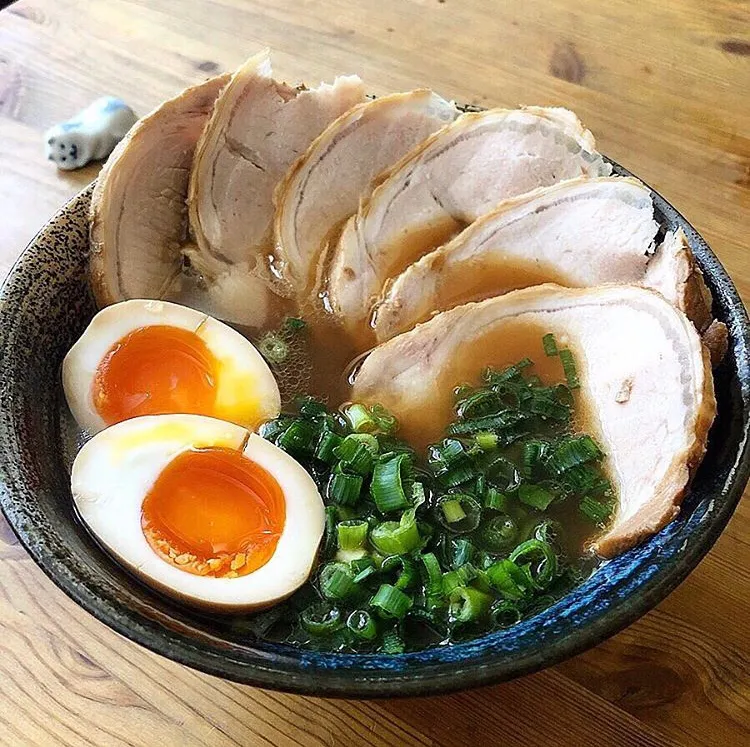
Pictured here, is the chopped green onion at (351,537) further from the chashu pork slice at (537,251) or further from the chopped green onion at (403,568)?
the chashu pork slice at (537,251)

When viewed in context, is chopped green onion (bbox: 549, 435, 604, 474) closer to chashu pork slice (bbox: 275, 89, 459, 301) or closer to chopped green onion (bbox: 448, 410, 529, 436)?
chopped green onion (bbox: 448, 410, 529, 436)

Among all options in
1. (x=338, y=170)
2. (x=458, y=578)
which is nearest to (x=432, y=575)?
(x=458, y=578)

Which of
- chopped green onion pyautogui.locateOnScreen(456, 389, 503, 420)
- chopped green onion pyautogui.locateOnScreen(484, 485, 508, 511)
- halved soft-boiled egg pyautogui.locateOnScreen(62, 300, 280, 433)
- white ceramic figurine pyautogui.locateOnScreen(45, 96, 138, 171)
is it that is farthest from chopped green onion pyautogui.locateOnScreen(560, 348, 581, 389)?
white ceramic figurine pyautogui.locateOnScreen(45, 96, 138, 171)

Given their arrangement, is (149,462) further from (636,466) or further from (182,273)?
(636,466)

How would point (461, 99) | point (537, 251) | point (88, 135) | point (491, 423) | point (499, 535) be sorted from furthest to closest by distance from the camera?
point (461, 99) → point (88, 135) → point (537, 251) → point (491, 423) → point (499, 535)

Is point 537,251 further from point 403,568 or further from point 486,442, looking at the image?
point 403,568

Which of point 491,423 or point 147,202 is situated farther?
point 147,202
